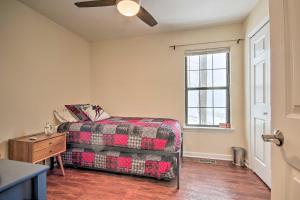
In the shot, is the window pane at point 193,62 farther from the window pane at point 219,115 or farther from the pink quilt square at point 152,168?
the pink quilt square at point 152,168

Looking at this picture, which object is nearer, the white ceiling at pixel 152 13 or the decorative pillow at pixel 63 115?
the white ceiling at pixel 152 13

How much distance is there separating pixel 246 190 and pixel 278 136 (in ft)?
6.32

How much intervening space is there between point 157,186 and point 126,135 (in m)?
0.80

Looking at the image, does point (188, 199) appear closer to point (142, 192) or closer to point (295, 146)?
point (142, 192)

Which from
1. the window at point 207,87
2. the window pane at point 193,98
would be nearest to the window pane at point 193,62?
the window at point 207,87

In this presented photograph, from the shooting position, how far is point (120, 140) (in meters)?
2.70

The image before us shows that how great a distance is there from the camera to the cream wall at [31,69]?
7.77 feet

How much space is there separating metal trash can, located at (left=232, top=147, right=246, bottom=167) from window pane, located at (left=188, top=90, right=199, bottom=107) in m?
1.07

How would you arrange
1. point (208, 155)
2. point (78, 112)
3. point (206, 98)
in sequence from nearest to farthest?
point (78, 112)
point (208, 155)
point (206, 98)

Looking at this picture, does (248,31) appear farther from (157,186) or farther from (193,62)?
(157,186)

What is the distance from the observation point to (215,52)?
3.43m

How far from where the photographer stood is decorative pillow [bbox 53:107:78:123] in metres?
3.14

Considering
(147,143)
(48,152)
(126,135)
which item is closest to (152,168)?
(147,143)

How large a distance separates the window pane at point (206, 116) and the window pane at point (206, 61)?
83 centimetres
